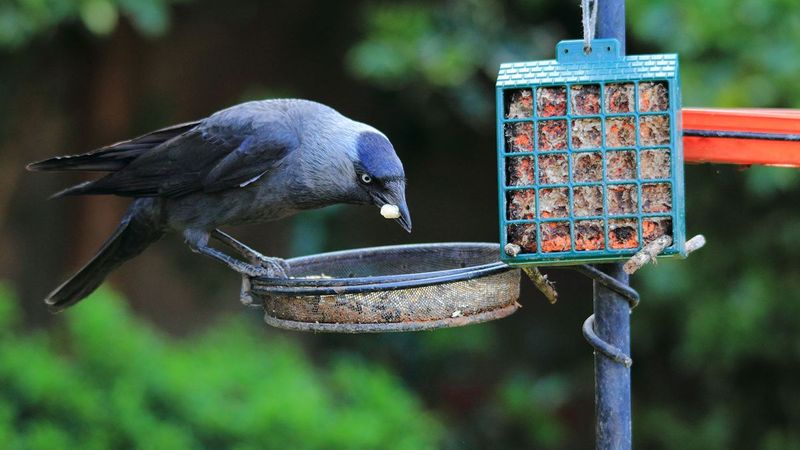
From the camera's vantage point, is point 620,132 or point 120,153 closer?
point 620,132

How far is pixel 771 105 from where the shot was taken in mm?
5484

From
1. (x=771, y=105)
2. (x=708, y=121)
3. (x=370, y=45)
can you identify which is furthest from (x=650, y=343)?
(x=708, y=121)

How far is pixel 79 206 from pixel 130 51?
122 centimetres

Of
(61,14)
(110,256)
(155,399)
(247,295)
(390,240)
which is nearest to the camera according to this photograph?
(247,295)

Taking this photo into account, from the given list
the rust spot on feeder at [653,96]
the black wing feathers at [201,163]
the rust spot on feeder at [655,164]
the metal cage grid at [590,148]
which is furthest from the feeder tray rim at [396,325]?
the black wing feathers at [201,163]

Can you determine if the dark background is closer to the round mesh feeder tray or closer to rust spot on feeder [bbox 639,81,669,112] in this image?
the round mesh feeder tray

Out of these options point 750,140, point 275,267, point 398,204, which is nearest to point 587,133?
point 750,140

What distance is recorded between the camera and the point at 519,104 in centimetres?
289

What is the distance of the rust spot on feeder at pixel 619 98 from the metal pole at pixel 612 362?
0.32 ft

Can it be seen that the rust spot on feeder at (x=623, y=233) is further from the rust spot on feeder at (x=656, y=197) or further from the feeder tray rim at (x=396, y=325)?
the feeder tray rim at (x=396, y=325)

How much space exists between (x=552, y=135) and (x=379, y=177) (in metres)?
1.32

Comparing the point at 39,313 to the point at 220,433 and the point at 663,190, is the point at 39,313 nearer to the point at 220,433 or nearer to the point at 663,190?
the point at 220,433

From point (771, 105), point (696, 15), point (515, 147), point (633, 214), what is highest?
point (696, 15)

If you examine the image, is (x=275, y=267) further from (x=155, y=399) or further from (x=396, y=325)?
(x=155, y=399)
